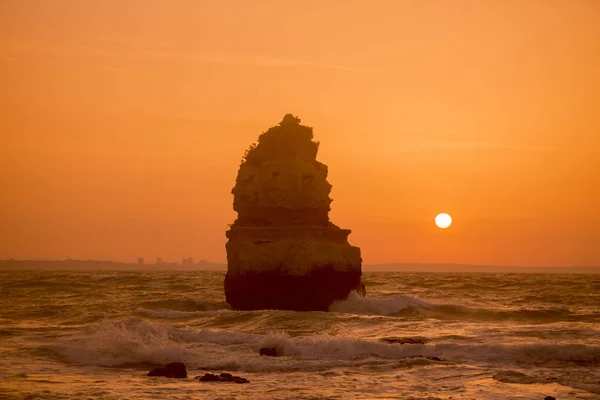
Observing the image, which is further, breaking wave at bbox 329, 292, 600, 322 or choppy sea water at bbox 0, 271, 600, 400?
breaking wave at bbox 329, 292, 600, 322

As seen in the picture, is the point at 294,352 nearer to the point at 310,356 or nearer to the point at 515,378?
the point at 310,356

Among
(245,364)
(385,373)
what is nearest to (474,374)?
(385,373)

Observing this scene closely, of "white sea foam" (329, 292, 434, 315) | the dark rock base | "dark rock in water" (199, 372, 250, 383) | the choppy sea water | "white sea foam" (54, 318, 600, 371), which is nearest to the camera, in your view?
the choppy sea water

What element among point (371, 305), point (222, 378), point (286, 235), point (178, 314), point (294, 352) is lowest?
point (222, 378)

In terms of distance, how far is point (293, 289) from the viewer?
36.5 metres

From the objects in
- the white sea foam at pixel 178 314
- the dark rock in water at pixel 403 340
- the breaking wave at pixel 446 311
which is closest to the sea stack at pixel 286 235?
the breaking wave at pixel 446 311

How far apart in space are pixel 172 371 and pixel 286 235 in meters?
16.9

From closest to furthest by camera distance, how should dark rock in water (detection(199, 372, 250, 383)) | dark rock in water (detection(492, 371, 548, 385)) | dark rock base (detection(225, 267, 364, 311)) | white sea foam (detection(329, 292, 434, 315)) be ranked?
dark rock in water (detection(199, 372, 250, 383)) < dark rock in water (detection(492, 371, 548, 385)) < dark rock base (detection(225, 267, 364, 311)) < white sea foam (detection(329, 292, 434, 315))

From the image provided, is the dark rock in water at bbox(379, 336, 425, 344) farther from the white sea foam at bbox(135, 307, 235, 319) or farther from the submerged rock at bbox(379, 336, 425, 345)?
the white sea foam at bbox(135, 307, 235, 319)

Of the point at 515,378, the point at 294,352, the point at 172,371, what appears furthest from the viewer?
the point at 294,352

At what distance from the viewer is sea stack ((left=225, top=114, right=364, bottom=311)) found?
120ft

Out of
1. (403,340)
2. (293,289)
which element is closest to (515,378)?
(403,340)

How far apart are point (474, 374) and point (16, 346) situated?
15.4 m

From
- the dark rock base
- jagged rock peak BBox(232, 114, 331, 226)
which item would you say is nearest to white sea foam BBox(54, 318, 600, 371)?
the dark rock base
